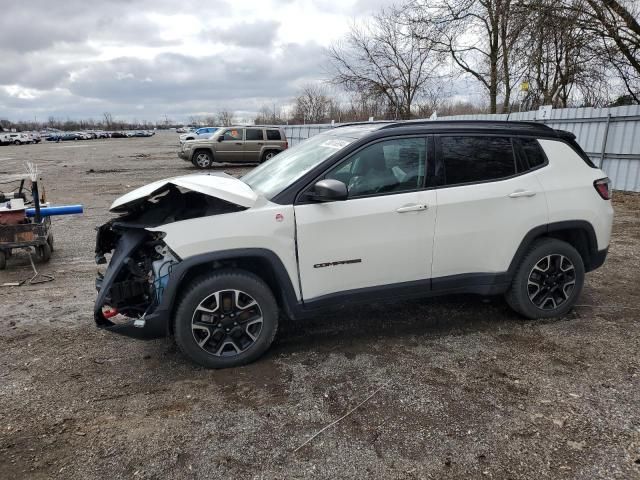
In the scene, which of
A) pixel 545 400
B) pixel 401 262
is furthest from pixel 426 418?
pixel 401 262

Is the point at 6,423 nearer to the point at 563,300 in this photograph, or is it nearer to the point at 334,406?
the point at 334,406

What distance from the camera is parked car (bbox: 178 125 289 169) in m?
21.4

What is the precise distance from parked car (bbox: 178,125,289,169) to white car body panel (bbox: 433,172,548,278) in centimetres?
1822

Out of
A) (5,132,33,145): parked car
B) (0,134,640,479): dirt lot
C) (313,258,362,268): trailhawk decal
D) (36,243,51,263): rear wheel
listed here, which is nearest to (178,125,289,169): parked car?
(36,243,51,263): rear wheel

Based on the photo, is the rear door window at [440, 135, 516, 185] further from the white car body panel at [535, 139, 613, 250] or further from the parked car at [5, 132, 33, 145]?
the parked car at [5, 132, 33, 145]

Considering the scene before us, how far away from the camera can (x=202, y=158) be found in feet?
70.4

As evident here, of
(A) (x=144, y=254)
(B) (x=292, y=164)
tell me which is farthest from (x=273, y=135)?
(A) (x=144, y=254)

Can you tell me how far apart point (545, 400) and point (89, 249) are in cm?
680

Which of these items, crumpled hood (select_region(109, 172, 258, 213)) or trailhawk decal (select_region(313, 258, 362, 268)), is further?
trailhawk decal (select_region(313, 258, 362, 268))

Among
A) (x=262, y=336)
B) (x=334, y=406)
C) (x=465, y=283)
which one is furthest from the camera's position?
(x=465, y=283)

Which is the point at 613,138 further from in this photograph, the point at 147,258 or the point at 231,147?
the point at 231,147

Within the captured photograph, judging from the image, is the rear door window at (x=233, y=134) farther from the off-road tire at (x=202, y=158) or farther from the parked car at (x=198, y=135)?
the parked car at (x=198, y=135)

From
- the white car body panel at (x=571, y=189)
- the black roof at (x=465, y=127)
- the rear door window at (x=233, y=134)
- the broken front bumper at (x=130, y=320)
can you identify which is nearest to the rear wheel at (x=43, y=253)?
the broken front bumper at (x=130, y=320)

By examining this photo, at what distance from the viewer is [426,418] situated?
297 cm
